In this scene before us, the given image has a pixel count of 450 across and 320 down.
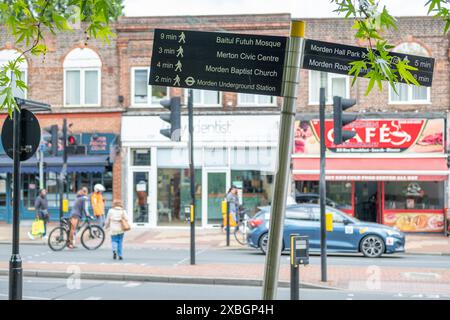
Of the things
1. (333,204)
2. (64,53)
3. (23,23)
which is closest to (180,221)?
(333,204)

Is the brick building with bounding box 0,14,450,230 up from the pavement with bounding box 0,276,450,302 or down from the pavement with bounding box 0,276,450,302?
up

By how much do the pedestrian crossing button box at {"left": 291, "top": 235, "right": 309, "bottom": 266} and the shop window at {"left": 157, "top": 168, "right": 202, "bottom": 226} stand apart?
1690 centimetres

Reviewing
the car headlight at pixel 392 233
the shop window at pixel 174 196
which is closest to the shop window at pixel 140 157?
the shop window at pixel 174 196

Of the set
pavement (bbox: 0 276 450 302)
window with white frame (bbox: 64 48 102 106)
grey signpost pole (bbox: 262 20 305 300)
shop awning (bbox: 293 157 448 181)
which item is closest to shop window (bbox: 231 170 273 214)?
shop awning (bbox: 293 157 448 181)

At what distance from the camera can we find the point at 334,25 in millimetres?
26922

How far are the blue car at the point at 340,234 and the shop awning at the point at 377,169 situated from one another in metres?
6.66

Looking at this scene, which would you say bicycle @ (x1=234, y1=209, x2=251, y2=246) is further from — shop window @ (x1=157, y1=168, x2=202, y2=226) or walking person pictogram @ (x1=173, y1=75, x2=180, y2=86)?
walking person pictogram @ (x1=173, y1=75, x2=180, y2=86)

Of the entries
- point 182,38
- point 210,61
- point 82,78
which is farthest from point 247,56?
point 82,78

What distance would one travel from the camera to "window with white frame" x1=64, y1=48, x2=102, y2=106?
28.0 m

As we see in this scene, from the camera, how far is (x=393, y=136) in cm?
2573

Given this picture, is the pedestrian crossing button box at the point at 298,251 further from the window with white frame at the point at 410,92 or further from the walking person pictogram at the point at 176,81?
the window with white frame at the point at 410,92
